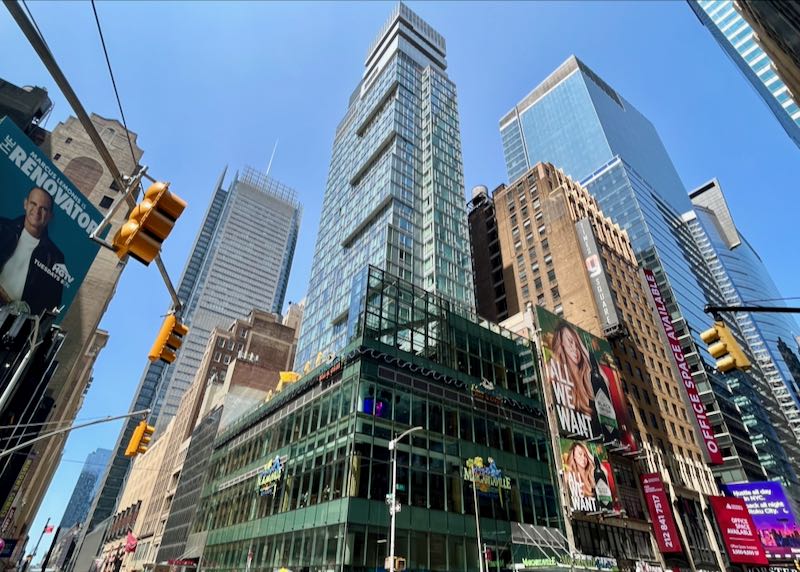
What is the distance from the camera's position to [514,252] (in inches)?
3292

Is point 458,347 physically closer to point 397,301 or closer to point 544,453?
point 397,301

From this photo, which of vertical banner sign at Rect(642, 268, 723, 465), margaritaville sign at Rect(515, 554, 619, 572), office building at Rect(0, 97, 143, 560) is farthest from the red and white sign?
office building at Rect(0, 97, 143, 560)

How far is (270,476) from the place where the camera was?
38156 millimetres

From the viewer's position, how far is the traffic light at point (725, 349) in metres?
9.85

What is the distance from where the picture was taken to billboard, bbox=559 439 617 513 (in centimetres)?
4078

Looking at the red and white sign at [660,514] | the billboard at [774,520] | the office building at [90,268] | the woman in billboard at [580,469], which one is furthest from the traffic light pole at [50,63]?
the billboard at [774,520]

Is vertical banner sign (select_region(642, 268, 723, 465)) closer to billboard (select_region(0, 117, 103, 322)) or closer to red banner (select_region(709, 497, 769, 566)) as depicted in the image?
red banner (select_region(709, 497, 769, 566))

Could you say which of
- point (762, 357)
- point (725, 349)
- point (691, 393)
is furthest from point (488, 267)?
point (762, 357)

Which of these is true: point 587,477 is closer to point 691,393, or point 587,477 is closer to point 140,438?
point 691,393

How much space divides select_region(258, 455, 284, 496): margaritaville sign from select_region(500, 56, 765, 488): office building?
74984 millimetres

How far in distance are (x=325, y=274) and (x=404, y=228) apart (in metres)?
18.7

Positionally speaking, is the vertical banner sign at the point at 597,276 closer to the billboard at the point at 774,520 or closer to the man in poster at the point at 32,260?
the billboard at the point at 774,520

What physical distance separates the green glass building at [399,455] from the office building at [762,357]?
80.6m

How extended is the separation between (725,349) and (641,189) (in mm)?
132405
